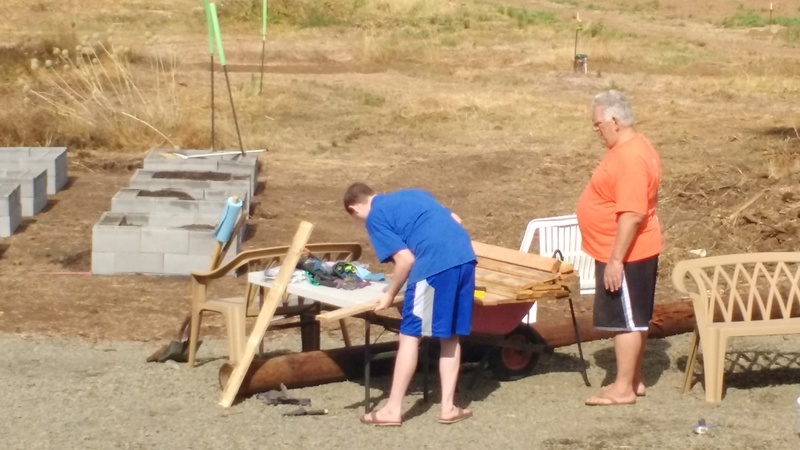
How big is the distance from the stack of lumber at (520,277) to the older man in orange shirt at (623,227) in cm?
31

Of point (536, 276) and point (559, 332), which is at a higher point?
point (536, 276)

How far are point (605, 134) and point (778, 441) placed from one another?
5.71 feet

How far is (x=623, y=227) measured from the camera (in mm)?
6359

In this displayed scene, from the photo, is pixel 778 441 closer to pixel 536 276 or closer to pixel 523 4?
pixel 536 276

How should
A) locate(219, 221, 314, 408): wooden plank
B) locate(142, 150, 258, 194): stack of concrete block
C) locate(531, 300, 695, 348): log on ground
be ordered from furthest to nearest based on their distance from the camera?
locate(142, 150, 258, 194): stack of concrete block, locate(531, 300, 695, 348): log on ground, locate(219, 221, 314, 408): wooden plank

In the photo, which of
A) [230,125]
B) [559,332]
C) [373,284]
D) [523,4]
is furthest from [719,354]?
[523,4]

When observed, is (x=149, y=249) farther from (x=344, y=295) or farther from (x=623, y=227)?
(x=623, y=227)

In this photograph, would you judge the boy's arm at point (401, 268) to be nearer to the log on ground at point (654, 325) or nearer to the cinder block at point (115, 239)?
the log on ground at point (654, 325)

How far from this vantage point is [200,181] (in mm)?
12836

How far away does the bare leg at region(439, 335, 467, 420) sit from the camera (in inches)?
255

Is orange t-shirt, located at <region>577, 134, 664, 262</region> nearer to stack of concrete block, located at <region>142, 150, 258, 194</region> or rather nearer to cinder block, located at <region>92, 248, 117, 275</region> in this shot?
cinder block, located at <region>92, 248, 117, 275</region>

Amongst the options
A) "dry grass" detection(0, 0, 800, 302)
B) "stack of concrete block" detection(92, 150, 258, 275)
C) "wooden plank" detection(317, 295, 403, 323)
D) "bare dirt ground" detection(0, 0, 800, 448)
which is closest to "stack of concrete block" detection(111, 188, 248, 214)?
"stack of concrete block" detection(92, 150, 258, 275)

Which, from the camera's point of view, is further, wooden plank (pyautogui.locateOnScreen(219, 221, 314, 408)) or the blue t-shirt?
wooden plank (pyautogui.locateOnScreen(219, 221, 314, 408))

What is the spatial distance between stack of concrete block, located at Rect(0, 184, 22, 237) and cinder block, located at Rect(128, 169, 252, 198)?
1230mm
